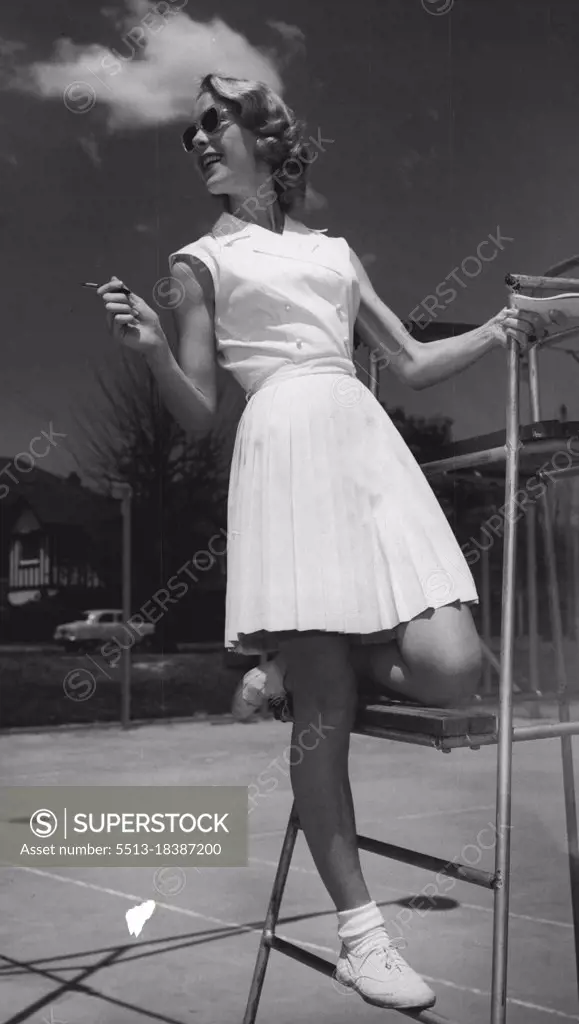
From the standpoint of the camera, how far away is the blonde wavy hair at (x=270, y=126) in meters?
1.92

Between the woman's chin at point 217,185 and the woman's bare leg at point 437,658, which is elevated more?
the woman's chin at point 217,185

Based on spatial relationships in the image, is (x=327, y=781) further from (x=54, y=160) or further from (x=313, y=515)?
(x=54, y=160)

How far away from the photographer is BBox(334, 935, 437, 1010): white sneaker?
1.69 m

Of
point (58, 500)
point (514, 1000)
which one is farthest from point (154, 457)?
point (514, 1000)

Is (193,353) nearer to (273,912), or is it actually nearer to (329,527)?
(329,527)

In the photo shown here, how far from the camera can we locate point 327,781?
1.80 meters

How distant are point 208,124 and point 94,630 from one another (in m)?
18.9

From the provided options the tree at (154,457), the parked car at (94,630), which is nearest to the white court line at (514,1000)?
the tree at (154,457)

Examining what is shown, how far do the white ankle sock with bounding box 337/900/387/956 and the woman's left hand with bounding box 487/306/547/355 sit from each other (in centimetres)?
86

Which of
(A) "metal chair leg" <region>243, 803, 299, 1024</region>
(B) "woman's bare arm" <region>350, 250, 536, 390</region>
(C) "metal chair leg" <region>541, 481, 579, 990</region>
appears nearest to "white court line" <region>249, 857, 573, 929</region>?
A: (C) "metal chair leg" <region>541, 481, 579, 990</region>

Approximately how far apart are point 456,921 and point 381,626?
1.79 m

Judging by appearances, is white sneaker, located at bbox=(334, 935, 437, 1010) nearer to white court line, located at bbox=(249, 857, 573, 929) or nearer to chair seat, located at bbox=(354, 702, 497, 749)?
chair seat, located at bbox=(354, 702, 497, 749)

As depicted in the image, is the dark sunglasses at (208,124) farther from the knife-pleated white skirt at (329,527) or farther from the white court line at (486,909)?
the white court line at (486,909)

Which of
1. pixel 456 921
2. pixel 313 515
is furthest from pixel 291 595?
pixel 456 921
